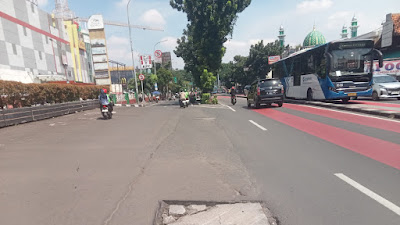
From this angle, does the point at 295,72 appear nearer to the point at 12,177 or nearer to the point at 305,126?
the point at 305,126

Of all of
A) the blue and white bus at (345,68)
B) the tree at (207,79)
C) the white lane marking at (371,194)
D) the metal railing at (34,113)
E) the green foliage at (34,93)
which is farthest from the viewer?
the tree at (207,79)

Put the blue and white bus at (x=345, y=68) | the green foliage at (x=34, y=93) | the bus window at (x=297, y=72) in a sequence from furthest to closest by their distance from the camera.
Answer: the bus window at (x=297, y=72) < the blue and white bus at (x=345, y=68) < the green foliage at (x=34, y=93)

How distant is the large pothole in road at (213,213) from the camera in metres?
2.83

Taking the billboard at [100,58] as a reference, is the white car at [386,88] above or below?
below

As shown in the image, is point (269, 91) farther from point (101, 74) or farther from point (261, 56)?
point (101, 74)

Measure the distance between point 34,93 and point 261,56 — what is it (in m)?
45.4

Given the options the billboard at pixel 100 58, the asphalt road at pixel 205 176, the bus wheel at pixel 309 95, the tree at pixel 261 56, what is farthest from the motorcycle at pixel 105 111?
the billboard at pixel 100 58

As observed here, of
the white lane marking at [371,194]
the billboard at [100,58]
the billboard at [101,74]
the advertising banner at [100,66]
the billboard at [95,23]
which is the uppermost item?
the billboard at [95,23]

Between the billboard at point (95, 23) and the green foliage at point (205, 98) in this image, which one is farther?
the billboard at point (95, 23)

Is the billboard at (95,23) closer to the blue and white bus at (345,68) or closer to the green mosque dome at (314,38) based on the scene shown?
the green mosque dome at (314,38)

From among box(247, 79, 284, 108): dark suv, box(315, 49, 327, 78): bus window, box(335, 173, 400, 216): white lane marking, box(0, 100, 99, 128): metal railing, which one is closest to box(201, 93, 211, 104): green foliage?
box(247, 79, 284, 108): dark suv

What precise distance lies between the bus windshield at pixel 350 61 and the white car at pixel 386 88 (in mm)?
3514

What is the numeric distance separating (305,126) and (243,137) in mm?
2809

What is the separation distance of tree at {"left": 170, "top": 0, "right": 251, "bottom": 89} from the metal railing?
1154 centimetres
